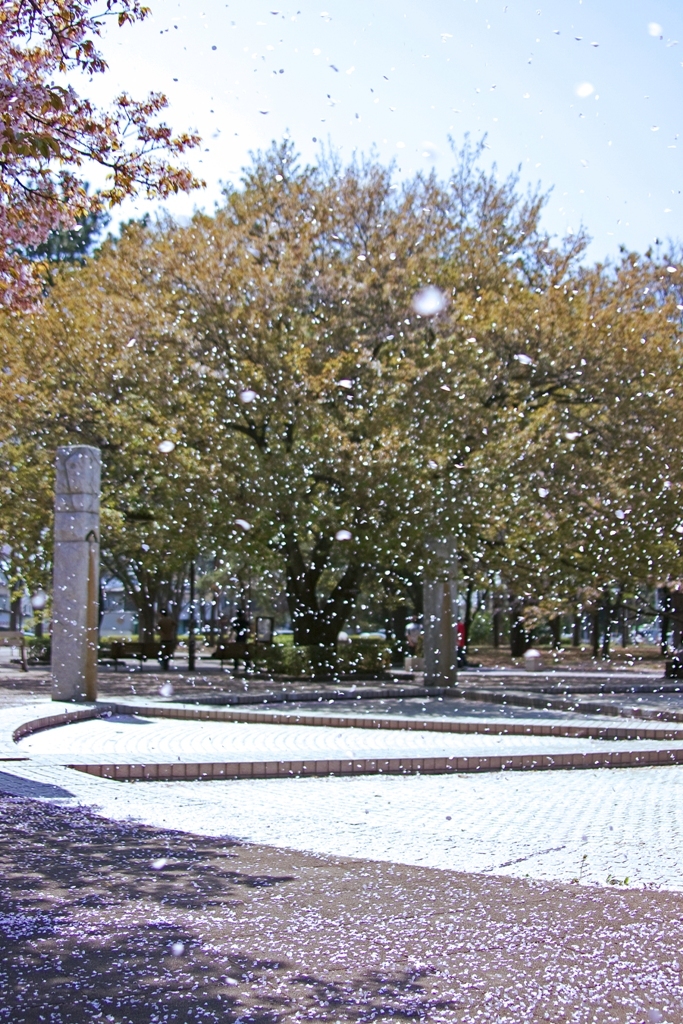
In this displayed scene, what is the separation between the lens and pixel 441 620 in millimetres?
20625

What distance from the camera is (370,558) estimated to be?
22.1 metres

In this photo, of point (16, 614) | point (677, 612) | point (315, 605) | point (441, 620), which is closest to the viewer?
point (441, 620)

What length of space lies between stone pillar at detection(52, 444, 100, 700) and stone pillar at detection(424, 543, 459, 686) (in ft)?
22.5

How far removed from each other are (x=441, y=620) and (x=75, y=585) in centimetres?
735

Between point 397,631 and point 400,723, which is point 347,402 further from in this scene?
point 397,631

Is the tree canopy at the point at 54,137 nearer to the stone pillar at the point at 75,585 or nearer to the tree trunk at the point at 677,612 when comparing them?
the stone pillar at the point at 75,585

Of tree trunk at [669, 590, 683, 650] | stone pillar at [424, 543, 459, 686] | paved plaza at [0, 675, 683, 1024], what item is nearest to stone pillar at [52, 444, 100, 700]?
paved plaza at [0, 675, 683, 1024]

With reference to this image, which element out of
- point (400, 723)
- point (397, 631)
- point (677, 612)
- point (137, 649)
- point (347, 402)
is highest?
point (347, 402)

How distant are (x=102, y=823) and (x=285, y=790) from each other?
2.12 m

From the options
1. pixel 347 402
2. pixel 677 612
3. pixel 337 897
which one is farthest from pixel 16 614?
pixel 337 897

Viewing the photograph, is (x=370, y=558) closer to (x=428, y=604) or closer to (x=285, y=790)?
(x=428, y=604)

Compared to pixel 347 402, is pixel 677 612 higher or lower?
lower

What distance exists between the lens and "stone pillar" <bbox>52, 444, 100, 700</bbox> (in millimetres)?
15531

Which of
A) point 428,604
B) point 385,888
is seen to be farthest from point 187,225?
point 385,888
